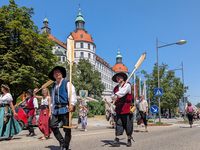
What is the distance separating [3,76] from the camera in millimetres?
21047

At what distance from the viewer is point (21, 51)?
22.7 meters

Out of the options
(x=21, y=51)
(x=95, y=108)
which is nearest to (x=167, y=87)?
(x=95, y=108)

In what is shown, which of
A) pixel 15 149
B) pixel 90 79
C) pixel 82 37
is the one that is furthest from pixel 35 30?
pixel 82 37

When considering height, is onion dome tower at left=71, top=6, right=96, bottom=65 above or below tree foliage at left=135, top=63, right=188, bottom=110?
above

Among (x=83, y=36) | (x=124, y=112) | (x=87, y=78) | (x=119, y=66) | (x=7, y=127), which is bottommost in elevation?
(x=7, y=127)

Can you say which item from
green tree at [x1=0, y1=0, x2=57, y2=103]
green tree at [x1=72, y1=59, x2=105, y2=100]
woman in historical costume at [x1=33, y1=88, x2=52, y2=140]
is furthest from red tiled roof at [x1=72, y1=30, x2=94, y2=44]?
woman in historical costume at [x1=33, y1=88, x2=52, y2=140]

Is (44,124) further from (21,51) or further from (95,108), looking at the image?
(95,108)

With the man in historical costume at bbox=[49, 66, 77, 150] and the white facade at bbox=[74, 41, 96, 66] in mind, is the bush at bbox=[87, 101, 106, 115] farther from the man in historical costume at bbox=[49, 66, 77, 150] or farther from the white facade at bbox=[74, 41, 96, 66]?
the white facade at bbox=[74, 41, 96, 66]

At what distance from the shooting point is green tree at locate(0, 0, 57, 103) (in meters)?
21.7

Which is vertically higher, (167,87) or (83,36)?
(83,36)

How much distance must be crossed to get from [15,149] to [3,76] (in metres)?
16.5

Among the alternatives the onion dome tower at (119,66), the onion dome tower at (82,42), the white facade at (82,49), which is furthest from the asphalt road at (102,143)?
the onion dome tower at (119,66)

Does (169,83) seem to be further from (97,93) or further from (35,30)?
(35,30)

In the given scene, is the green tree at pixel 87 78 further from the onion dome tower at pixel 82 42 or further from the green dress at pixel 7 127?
the green dress at pixel 7 127
